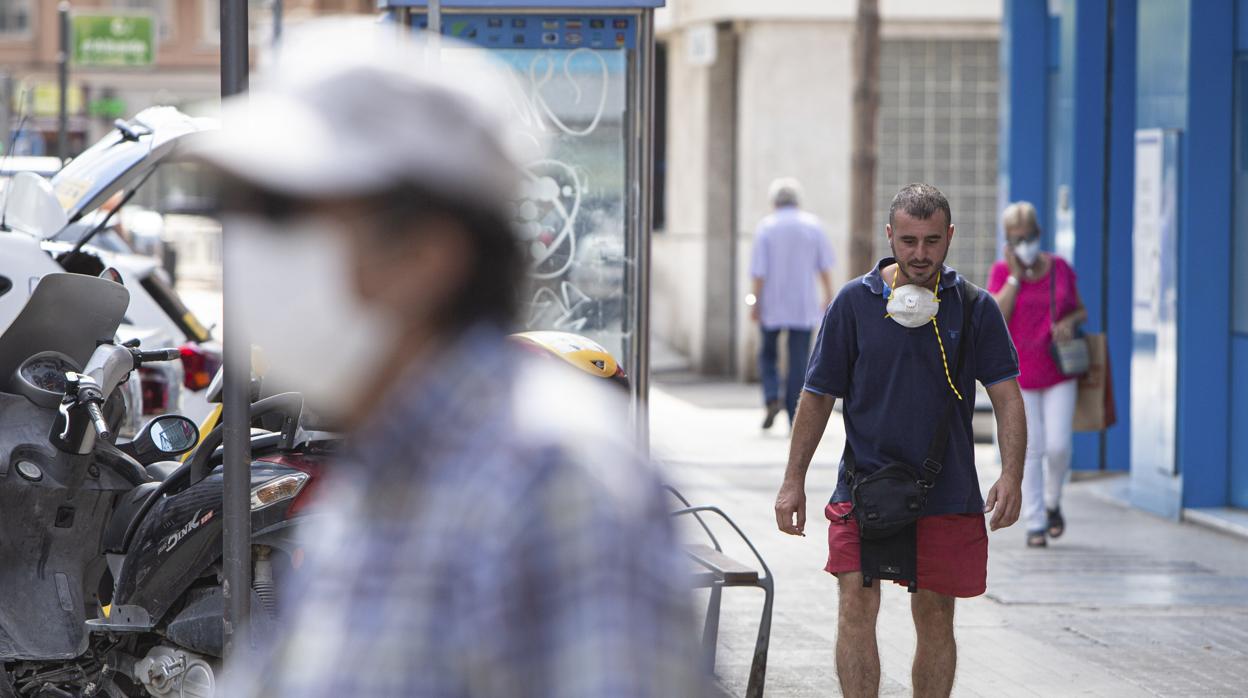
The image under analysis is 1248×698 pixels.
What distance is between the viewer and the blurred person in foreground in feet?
4.58

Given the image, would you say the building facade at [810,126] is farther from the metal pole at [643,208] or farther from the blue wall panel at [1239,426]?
the metal pole at [643,208]

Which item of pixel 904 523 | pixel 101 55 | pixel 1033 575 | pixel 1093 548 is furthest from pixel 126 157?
pixel 101 55

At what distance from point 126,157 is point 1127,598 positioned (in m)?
4.51

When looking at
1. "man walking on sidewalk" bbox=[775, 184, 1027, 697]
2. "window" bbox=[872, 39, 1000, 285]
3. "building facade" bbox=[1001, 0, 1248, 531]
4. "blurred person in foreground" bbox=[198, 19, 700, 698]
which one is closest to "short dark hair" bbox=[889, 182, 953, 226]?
"man walking on sidewalk" bbox=[775, 184, 1027, 697]

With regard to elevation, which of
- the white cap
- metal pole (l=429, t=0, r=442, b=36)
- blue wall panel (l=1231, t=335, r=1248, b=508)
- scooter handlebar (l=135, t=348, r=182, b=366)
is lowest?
blue wall panel (l=1231, t=335, r=1248, b=508)

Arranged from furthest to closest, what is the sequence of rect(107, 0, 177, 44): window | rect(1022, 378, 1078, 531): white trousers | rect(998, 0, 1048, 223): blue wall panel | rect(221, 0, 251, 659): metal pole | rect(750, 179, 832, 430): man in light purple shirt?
1. rect(107, 0, 177, 44): window
2. rect(750, 179, 832, 430): man in light purple shirt
3. rect(998, 0, 1048, 223): blue wall panel
4. rect(1022, 378, 1078, 531): white trousers
5. rect(221, 0, 251, 659): metal pole

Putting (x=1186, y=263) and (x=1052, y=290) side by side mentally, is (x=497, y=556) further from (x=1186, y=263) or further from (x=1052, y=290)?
(x=1186, y=263)

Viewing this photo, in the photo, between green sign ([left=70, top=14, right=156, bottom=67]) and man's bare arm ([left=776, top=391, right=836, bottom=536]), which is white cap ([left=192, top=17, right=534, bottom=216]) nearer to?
man's bare arm ([left=776, top=391, right=836, bottom=536])

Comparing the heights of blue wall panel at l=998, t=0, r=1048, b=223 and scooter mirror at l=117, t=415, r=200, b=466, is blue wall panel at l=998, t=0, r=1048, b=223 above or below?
above

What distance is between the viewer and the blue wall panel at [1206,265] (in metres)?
10.6

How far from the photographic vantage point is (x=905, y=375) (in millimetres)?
5418

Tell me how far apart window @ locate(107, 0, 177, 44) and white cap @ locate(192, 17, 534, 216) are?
5631cm

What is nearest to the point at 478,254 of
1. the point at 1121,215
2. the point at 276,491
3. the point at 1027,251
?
the point at 276,491

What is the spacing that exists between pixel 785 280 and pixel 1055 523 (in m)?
A: 5.66
